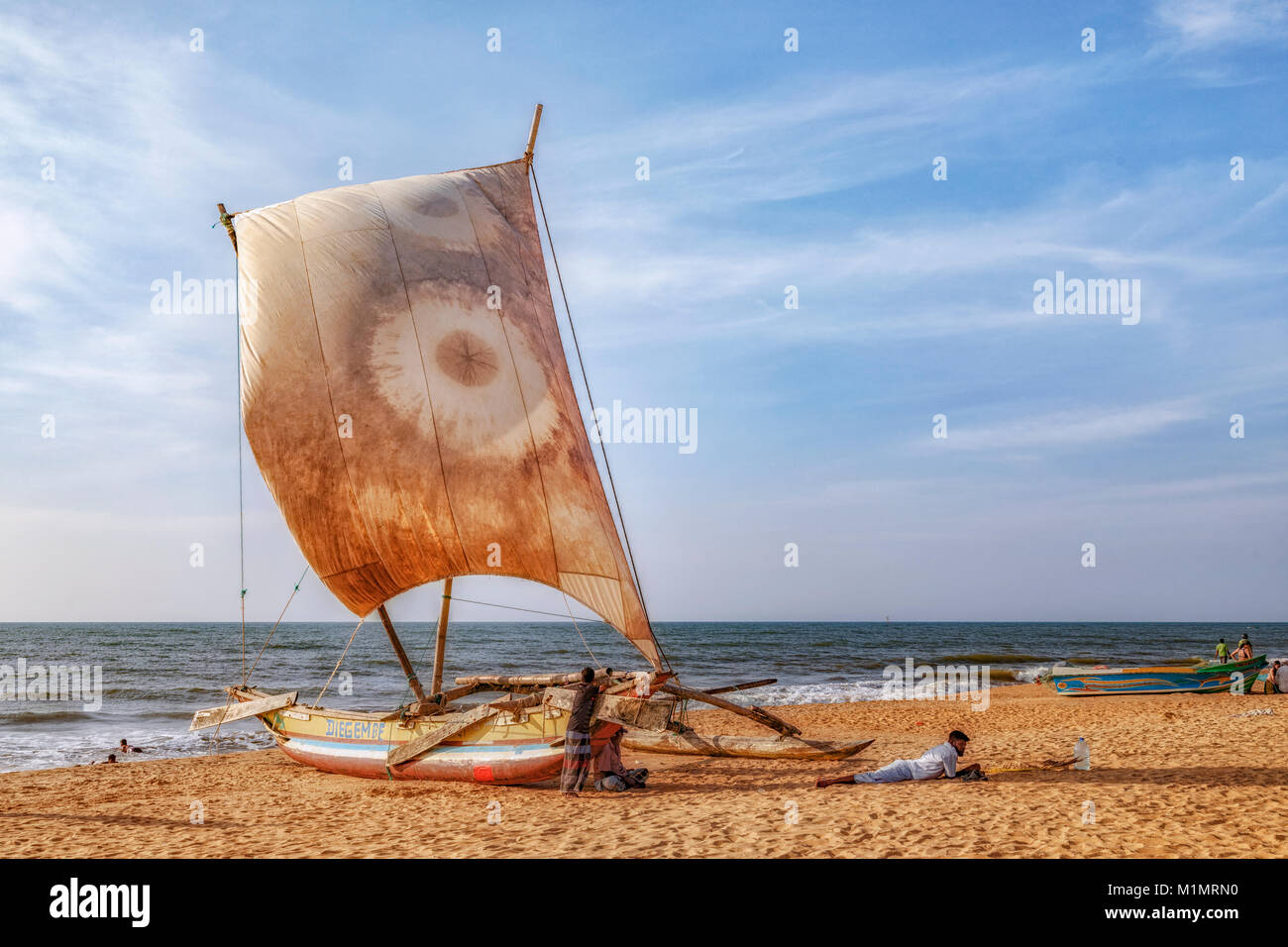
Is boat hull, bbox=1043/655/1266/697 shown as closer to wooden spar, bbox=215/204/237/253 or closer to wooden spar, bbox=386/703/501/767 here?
wooden spar, bbox=386/703/501/767

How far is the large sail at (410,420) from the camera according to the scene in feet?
41.7

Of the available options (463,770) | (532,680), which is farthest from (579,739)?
(463,770)

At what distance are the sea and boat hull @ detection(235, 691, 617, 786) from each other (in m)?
1.04

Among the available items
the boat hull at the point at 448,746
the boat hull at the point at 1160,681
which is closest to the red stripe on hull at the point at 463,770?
the boat hull at the point at 448,746

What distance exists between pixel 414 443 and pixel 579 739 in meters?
Answer: 4.96

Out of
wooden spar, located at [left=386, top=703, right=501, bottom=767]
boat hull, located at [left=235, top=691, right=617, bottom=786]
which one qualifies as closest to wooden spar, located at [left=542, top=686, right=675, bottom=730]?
boat hull, located at [left=235, top=691, right=617, bottom=786]

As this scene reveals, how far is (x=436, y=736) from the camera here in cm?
1191

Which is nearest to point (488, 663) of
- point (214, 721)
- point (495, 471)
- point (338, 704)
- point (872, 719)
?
point (338, 704)

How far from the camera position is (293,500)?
521 inches

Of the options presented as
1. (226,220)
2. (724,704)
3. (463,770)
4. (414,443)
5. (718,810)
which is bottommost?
(463,770)

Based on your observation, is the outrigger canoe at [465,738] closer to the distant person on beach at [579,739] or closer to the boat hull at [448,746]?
the boat hull at [448,746]

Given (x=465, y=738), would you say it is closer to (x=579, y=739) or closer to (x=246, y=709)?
(x=579, y=739)

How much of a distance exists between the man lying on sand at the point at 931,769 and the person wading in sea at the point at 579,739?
2972mm
